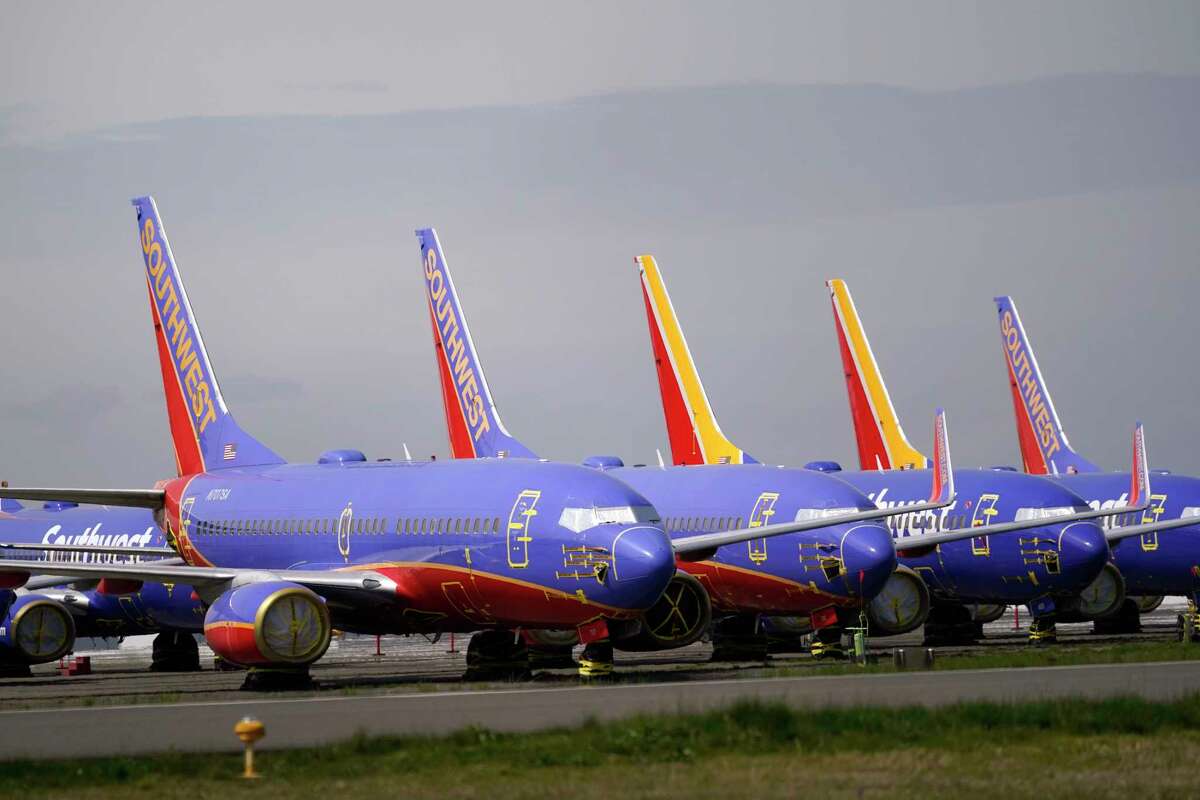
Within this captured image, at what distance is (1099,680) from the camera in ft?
105

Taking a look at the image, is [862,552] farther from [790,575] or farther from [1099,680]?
[1099,680]

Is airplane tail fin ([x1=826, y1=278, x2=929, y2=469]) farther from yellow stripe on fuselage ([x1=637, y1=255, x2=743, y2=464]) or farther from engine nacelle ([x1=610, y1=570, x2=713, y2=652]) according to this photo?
engine nacelle ([x1=610, y1=570, x2=713, y2=652])

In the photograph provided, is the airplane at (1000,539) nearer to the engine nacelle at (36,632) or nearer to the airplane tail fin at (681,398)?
the airplane tail fin at (681,398)

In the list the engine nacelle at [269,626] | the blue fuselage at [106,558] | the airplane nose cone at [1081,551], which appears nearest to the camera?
the engine nacelle at [269,626]

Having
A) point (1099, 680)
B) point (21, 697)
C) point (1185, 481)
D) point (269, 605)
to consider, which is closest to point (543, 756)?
point (1099, 680)

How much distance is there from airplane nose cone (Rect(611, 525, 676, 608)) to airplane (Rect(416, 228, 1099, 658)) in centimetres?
408

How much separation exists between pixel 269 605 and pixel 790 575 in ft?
41.7

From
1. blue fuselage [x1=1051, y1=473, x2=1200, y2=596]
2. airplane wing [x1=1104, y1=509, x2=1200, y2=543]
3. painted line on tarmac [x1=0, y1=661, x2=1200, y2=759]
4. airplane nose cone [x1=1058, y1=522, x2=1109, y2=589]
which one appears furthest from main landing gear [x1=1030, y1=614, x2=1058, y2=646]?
painted line on tarmac [x1=0, y1=661, x2=1200, y2=759]

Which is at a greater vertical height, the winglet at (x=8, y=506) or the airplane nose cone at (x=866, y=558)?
the winglet at (x=8, y=506)

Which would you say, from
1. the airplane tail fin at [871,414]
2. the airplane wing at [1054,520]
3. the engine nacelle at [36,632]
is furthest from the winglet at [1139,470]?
the engine nacelle at [36,632]

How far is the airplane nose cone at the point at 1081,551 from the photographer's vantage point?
50.1 m

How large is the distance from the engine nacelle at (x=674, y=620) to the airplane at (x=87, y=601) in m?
13.6

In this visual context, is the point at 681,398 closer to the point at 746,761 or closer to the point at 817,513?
the point at 817,513

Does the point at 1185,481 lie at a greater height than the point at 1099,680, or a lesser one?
greater
